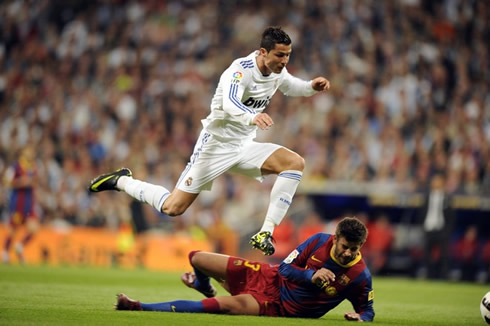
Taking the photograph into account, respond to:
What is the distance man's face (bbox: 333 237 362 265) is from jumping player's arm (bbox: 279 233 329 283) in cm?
32

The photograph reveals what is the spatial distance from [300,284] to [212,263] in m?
1.03

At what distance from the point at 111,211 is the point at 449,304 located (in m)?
10.3

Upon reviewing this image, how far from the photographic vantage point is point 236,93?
29.6 ft

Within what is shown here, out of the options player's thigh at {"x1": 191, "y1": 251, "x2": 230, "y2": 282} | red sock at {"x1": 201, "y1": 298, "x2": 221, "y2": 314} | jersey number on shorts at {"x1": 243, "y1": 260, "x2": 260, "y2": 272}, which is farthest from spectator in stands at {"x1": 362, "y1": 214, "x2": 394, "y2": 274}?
red sock at {"x1": 201, "y1": 298, "x2": 221, "y2": 314}

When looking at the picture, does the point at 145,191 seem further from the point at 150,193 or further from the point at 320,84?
the point at 320,84

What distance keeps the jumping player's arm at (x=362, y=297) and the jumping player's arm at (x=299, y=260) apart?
0.48 metres

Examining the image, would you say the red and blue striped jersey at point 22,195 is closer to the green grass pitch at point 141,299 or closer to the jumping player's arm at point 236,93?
the green grass pitch at point 141,299

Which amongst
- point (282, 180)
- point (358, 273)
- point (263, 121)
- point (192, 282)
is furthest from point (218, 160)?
point (358, 273)

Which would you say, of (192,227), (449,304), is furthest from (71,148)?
(449,304)

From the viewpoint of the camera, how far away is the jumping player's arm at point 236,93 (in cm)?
871

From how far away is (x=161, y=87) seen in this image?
76.0 ft

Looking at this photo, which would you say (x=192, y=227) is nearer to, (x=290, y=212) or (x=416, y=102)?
(x=290, y=212)

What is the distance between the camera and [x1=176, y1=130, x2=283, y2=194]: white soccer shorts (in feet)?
31.5

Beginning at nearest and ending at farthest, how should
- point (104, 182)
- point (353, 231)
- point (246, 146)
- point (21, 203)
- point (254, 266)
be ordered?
point (353, 231) < point (254, 266) < point (246, 146) < point (104, 182) < point (21, 203)
